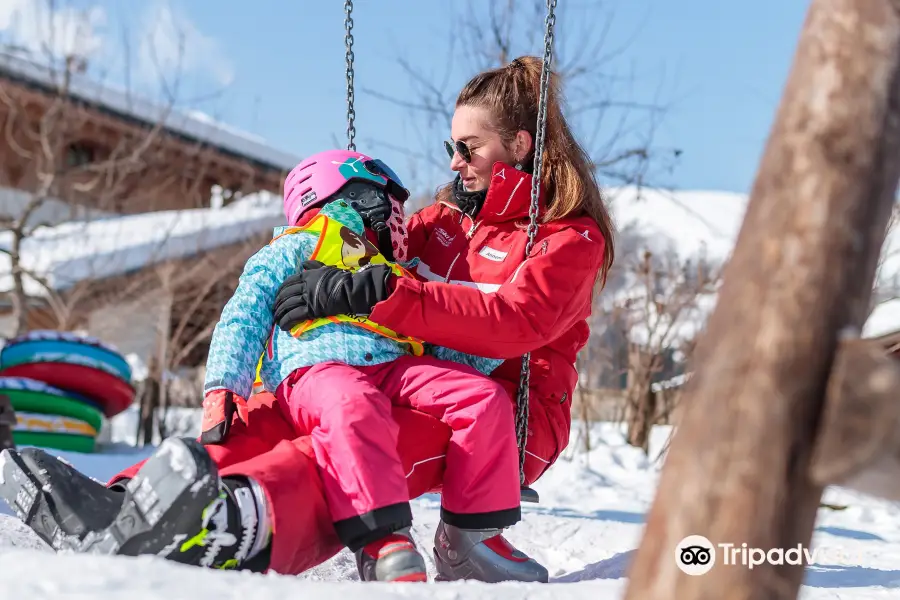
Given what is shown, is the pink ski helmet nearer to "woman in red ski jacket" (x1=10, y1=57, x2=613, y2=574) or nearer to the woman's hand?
"woman in red ski jacket" (x1=10, y1=57, x2=613, y2=574)

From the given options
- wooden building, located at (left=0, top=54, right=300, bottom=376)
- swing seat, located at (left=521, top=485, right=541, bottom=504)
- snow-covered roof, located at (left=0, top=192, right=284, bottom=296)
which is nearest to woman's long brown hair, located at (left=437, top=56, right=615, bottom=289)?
swing seat, located at (left=521, top=485, right=541, bottom=504)

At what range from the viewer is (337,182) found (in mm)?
2629

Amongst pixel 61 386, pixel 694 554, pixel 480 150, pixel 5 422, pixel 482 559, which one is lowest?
pixel 61 386

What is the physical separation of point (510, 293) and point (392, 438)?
0.52 metres

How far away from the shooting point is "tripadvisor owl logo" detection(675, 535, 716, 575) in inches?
43.2

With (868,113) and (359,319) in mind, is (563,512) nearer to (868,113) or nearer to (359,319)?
(359,319)

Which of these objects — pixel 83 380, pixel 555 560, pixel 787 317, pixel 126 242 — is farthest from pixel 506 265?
pixel 126 242

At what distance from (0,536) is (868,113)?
6.75ft

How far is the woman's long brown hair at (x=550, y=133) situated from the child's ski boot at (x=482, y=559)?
3.02 feet

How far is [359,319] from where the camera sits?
7.62 ft

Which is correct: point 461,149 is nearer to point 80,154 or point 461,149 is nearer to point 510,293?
point 510,293

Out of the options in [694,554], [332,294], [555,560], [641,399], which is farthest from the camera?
[641,399]

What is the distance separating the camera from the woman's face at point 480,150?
2820 millimetres

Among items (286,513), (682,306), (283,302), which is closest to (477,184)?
(283,302)
